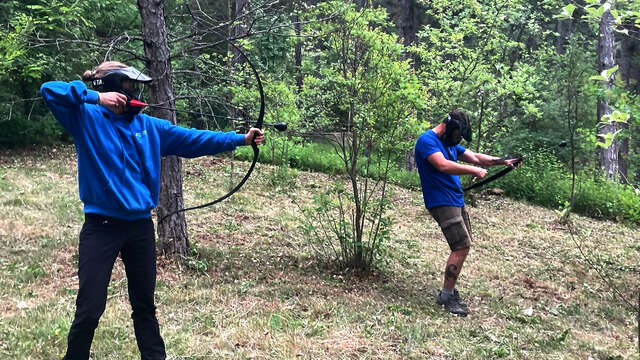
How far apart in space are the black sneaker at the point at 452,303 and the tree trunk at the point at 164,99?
2.94 metres

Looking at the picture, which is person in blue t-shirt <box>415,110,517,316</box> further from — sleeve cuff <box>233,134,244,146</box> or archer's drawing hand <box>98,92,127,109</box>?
archer's drawing hand <box>98,92,127,109</box>

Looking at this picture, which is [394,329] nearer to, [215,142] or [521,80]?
[215,142]

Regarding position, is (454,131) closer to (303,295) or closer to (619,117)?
(619,117)

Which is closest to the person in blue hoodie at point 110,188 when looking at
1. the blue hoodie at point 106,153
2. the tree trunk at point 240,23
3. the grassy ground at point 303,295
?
the blue hoodie at point 106,153

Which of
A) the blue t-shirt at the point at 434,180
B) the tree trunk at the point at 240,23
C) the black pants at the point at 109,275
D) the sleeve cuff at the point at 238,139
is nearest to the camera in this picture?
the black pants at the point at 109,275

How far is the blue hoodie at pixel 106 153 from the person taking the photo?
2721mm

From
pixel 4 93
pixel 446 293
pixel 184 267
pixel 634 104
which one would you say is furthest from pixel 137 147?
pixel 4 93

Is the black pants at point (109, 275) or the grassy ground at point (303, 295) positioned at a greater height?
the black pants at point (109, 275)

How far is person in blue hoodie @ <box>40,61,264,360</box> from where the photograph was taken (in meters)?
2.71

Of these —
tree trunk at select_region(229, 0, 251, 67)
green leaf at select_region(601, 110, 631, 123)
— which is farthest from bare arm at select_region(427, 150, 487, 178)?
tree trunk at select_region(229, 0, 251, 67)

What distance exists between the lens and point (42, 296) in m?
4.56

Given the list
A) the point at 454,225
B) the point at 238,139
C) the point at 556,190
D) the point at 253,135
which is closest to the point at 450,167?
the point at 454,225

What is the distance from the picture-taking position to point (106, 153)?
2.84 m

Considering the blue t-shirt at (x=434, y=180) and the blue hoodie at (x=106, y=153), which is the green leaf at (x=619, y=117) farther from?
the blue hoodie at (x=106, y=153)
